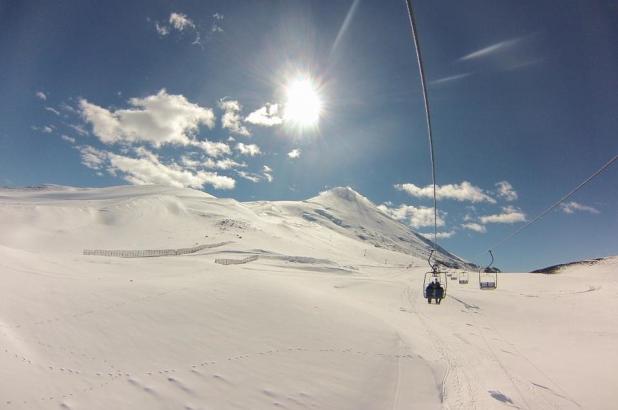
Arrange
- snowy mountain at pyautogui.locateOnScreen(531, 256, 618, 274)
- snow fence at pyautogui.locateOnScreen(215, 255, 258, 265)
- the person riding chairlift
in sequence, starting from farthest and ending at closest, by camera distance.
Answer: snowy mountain at pyautogui.locateOnScreen(531, 256, 618, 274) → snow fence at pyautogui.locateOnScreen(215, 255, 258, 265) → the person riding chairlift

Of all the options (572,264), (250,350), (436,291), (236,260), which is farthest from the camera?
(572,264)

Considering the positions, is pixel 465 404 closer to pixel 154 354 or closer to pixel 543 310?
pixel 154 354

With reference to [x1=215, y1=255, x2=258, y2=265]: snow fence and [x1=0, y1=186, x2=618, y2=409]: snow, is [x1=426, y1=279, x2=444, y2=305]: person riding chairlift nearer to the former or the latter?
[x1=0, y1=186, x2=618, y2=409]: snow

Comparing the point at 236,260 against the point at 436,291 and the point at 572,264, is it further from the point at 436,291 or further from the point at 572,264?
the point at 572,264

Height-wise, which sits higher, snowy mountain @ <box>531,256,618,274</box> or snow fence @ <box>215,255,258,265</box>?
snowy mountain @ <box>531,256,618,274</box>

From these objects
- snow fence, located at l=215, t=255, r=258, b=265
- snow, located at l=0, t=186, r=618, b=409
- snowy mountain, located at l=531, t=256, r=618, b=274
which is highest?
snowy mountain, located at l=531, t=256, r=618, b=274

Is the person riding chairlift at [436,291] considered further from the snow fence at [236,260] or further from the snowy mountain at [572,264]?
the snowy mountain at [572,264]

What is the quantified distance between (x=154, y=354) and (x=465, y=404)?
386 inches

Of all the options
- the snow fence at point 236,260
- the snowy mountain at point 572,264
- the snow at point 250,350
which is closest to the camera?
the snow at point 250,350

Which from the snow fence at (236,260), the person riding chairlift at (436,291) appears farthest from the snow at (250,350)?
the snow fence at (236,260)

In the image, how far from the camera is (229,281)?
21.8m

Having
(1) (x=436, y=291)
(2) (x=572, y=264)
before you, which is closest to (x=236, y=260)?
(1) (x=436, y=291)

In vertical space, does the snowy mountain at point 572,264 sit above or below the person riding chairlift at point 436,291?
above

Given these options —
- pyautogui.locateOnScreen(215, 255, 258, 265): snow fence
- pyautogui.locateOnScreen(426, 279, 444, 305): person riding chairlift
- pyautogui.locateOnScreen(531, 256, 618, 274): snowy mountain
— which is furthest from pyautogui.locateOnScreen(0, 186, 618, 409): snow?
pyautogui.locateOnScreen(531, 256, 618, 274): snowy mountain
